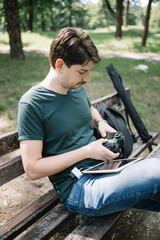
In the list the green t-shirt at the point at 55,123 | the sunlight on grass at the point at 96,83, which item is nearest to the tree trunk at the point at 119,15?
the sunlight on grass at the point at 96,83

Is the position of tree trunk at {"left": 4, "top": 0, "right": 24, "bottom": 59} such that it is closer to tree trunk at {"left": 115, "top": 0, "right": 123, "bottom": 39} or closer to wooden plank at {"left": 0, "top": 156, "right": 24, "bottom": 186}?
tree trunk at {"left": 115, "top": 0, "right": 123, "bottom": 39}

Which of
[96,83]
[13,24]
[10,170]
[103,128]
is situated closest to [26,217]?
[10,170]

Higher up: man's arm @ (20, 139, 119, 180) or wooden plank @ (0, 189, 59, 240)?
man's arm @ (20, 139, 119, 180)

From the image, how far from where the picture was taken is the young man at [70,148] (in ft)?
5.10

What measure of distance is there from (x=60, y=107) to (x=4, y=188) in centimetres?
164

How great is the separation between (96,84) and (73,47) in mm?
5619

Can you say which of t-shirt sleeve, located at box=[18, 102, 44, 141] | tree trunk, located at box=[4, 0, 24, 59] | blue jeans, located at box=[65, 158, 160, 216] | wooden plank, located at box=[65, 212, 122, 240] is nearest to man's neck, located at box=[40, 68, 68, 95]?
t-shirt sleeve, located at box=[18, 102, 44, 141]

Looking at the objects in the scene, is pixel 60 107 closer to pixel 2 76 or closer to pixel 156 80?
pixel 2 76

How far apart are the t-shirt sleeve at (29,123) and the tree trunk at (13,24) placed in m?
8.22

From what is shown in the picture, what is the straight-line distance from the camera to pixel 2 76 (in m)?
7.44

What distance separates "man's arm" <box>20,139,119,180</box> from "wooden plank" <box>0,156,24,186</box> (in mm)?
267

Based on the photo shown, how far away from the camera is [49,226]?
1.67m

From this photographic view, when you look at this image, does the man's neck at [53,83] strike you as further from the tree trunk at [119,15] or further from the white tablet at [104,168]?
the tree trunk at [119,15]

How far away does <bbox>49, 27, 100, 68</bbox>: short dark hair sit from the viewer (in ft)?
5.36
